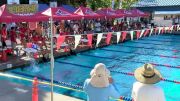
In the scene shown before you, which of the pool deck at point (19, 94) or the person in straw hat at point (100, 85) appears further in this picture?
the pool deck at point (19, 94)

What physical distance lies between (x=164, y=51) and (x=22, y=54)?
28.6ft

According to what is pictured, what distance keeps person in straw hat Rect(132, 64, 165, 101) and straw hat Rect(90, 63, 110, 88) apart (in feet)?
1.42

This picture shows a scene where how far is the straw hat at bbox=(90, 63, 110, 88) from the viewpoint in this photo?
4.18 metres

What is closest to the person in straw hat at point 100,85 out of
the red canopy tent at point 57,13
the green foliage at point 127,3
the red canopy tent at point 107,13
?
the red canopy tent at point 57,13

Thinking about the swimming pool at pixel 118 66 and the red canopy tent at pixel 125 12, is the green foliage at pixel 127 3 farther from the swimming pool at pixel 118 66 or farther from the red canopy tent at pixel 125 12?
the swimming pool at pixel 118 66

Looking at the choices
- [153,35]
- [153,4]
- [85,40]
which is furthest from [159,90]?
[153,4]

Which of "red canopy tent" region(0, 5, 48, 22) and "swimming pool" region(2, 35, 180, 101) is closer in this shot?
"swimming pool" region(2, 35, 180, 101)

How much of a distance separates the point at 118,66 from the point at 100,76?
9441 millimetres

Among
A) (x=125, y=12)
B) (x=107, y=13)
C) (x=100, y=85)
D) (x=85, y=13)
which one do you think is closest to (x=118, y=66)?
(x=85, y=13)

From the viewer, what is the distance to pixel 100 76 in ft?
13.8

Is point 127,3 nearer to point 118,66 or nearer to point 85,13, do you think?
point 85,13

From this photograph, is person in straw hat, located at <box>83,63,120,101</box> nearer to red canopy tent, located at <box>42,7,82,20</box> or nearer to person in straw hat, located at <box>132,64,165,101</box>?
person in straw hat, located at <box>132,64,165,101</box>

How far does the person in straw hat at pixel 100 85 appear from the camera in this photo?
13.8 ft

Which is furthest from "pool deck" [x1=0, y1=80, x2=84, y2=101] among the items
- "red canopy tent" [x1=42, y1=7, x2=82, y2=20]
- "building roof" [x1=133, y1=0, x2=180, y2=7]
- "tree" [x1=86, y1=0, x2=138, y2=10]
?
"building roof" [x1=133, y1=0, x2=180, y2=7]
